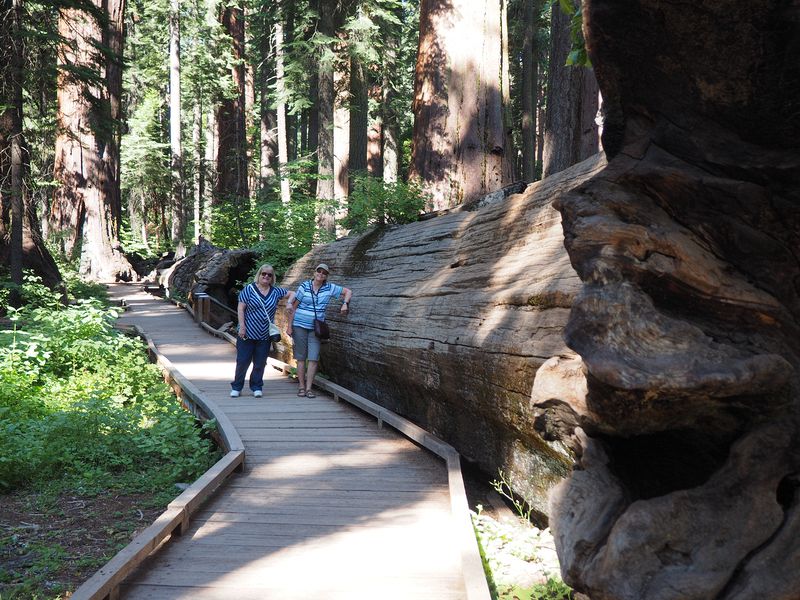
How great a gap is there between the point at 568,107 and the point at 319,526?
46.6 ft

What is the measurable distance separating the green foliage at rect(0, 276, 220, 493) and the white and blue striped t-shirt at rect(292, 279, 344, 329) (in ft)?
6.55

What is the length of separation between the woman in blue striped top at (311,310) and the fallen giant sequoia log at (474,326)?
385 mm

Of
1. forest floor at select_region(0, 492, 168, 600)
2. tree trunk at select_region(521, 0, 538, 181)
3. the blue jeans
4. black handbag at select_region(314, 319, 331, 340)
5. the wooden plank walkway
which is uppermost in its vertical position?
tree trunk at select_region(521, 0, 538, 181)

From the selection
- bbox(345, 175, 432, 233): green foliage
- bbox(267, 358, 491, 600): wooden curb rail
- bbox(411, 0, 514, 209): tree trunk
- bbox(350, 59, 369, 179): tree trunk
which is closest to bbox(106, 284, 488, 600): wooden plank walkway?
bbox(267, 358, 491, 600): wooden curb rail

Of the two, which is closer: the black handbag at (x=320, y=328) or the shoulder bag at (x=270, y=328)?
the black handbag at (x=320, y=328)

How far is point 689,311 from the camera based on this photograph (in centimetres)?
283

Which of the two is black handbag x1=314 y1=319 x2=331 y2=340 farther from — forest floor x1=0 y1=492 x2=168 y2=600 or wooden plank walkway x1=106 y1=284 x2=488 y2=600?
forest floor x1=0 y1=492 x2=168 y2=600

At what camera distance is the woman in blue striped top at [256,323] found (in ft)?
31.8

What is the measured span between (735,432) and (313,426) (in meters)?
6.17

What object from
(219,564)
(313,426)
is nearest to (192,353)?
(313,426)

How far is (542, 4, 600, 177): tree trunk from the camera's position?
605 inches

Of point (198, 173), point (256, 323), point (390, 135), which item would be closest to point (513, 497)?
point (256, 323)

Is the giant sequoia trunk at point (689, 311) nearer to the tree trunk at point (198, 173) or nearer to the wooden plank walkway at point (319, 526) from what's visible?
the wooden plank walkway at point (319, 526)

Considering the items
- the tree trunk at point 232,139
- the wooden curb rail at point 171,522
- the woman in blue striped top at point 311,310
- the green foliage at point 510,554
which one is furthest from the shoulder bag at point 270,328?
the tree trunk at point 232,139
